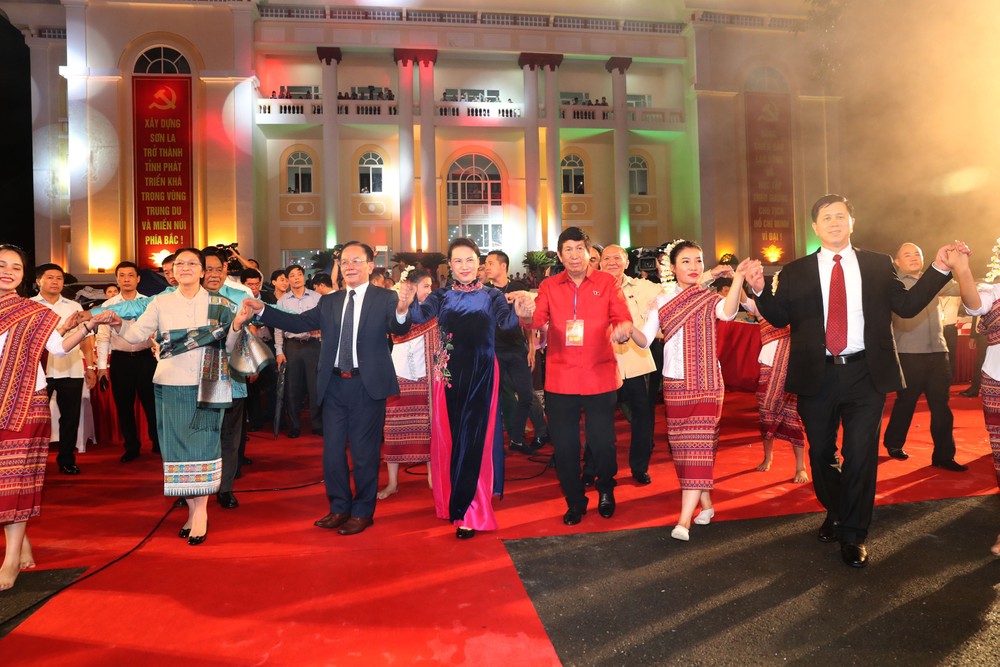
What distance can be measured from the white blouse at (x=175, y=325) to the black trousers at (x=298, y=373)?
323 centimetres

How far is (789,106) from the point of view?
20.6m

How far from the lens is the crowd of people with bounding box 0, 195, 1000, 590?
3.19 meters

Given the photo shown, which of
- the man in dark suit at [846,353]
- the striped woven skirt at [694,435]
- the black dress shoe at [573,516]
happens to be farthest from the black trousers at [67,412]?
the man in dark suit at [846,353]

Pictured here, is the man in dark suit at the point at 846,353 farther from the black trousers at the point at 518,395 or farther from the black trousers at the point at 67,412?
the black trousers at the point at 67,412

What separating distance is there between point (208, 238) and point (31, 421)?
54.0 feet

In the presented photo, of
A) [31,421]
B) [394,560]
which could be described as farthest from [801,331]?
[31,421]

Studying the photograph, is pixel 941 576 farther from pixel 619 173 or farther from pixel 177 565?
pixel 619 173

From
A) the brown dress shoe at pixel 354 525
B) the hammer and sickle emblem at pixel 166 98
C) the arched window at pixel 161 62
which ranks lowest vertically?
the brown dress shoe at pixel 354 525

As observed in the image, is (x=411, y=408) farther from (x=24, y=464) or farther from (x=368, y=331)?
(x=24, y=464)

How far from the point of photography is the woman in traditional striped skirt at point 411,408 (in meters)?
4.85

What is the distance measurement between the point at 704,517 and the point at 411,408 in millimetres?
2423

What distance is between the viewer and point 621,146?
20328 millimetres

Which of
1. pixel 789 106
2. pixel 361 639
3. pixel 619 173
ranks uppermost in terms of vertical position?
pixel 789 106

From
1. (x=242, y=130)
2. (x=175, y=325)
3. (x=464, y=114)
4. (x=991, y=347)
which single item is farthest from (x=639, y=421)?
(x=242, y=130)
